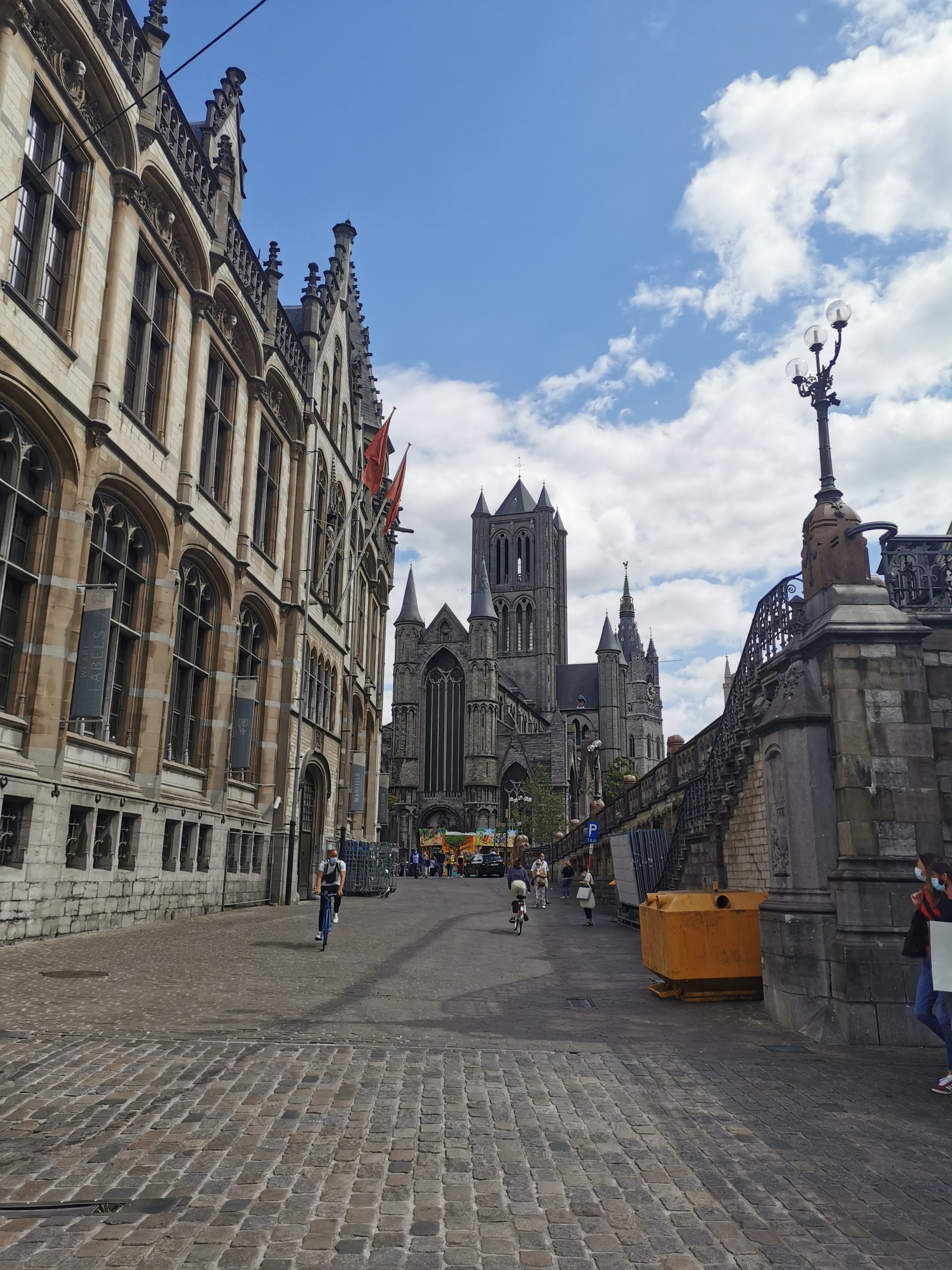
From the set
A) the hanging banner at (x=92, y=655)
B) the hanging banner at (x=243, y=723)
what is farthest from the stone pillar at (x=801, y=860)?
the hanging banner at (x=243, y=723)

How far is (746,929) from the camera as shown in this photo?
1115cm

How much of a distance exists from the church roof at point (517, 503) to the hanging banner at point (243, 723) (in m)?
88.0

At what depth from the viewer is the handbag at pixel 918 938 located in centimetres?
738

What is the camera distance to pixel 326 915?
14.5 metres

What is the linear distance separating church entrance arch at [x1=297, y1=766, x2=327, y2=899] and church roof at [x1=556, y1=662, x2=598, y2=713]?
7832 centimetres

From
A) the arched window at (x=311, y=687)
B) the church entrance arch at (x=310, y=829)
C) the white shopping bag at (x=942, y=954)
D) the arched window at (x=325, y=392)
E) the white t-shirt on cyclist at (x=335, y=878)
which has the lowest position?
the white shopping bag at (x=942, y=954)

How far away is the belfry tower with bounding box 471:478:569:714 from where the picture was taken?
10406 cm

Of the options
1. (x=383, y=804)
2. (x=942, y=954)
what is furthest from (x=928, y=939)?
(x=383, y=804)

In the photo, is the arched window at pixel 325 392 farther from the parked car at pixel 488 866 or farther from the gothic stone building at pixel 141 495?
the parked car at pixel 488 866

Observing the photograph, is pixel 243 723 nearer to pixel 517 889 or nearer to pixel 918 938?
pixel 517 889

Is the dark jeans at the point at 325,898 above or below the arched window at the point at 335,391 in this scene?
below

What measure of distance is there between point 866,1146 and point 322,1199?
3.19 m

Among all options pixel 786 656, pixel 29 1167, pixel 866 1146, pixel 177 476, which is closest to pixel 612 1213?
pixel 866 1146

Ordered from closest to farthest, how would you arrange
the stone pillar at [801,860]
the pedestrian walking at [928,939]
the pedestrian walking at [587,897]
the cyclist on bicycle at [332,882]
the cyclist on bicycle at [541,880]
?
the pedestrian walking at [928,939] → the stone pillar at [801,860] → the cyclist on bicycle at [332,882] → the pedestrian walking at [587,897] → the cyclist on bicycle at [541,880]
